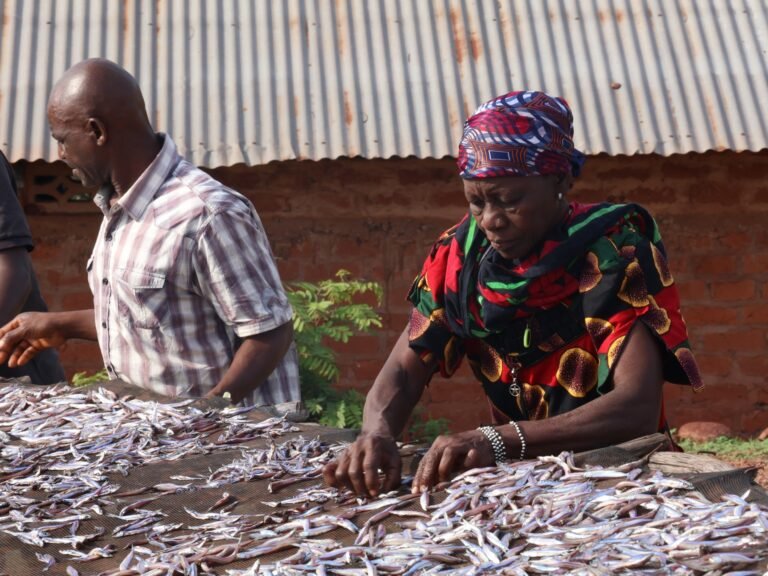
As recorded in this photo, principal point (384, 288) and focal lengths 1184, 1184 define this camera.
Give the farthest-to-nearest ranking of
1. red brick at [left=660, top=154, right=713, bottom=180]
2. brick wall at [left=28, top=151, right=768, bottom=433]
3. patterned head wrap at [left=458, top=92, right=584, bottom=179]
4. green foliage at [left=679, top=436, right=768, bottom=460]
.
Answer: 1. red brick at [left=660, top=154, right=713, bottom=180]
2. brick wall at [left=28, top=151, right=768, bottom=433]
3. green foliage at [left=679, top=436, right=768, bottom=460]
4. patterned head wrap at [left=458, top=92, right=584, bottom=179]

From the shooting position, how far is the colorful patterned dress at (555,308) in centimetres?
309

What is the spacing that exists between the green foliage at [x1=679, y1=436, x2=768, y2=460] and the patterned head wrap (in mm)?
5216

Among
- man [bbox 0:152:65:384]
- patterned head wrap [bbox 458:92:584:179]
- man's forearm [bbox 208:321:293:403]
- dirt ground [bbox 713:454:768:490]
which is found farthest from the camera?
dirt ground [bbox 713:454:768:490]

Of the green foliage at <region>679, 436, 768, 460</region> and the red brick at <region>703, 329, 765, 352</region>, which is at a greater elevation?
the red brick at <region>703, 329, 765, 352</region>

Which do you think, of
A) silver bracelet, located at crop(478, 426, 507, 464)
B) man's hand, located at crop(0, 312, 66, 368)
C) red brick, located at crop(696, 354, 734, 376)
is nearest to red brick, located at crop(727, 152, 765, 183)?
red brick, located at crop(696, 354, 734, 376)

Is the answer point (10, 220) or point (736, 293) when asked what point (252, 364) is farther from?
point (736, 293)

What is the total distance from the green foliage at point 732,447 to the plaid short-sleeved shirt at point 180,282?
15.5 feet

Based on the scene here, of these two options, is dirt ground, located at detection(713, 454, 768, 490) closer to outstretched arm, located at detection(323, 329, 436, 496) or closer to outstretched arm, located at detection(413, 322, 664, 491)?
outstretched arm, located at detection(323, 329, 436, 496)

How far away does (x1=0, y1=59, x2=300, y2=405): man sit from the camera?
3.96 metres

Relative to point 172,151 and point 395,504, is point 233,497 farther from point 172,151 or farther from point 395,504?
point 172,151

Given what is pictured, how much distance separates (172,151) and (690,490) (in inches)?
94.8

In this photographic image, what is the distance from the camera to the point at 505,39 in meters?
8.55

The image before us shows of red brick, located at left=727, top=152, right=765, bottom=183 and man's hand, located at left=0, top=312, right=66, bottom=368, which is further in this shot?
red brick, located at left=727, top=152, right=765, bottom=183

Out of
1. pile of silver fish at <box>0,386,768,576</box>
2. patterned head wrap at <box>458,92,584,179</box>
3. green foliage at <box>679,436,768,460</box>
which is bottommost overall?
pile of silver fish at <box>0,386,768,576</box>
